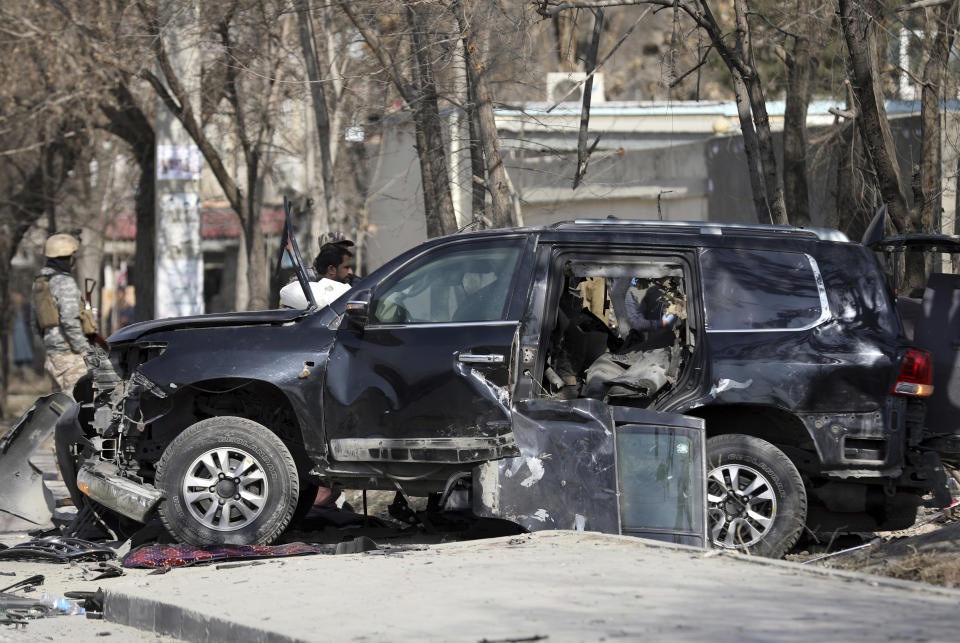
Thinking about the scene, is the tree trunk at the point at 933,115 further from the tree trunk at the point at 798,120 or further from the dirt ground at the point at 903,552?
the dirt ground at the point at 903,552

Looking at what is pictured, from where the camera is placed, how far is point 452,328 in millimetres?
7781

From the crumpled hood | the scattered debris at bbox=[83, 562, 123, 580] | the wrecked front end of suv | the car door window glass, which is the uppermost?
the car door window glass

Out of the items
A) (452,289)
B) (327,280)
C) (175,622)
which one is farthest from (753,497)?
(327,280)

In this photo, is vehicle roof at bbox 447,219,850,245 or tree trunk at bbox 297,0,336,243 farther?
tree trunk at bbox 297,0,336,243

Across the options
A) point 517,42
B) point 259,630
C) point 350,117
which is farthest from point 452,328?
point 350,117

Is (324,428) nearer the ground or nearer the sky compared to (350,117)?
nearer the ground

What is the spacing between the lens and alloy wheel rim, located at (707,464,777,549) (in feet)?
24.5

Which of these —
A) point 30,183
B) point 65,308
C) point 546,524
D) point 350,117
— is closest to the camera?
point 546,524

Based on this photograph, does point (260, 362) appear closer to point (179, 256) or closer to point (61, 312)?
point (61, 312)

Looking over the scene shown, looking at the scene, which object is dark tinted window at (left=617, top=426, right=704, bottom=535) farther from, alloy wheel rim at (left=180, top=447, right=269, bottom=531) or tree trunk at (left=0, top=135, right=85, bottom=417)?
tree trunk at (left=0, top=135, right=85, bottom=417)

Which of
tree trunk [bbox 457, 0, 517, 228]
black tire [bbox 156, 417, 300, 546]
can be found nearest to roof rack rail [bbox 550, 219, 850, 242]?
black tire [bbox 156, 417, 300, 546]

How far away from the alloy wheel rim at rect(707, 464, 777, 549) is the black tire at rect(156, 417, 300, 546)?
2508mm

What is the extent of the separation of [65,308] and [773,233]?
22.5ft

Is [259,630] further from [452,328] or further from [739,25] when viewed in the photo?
[739,25]
